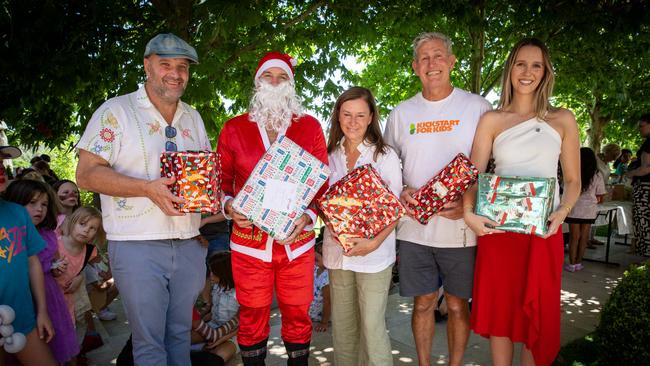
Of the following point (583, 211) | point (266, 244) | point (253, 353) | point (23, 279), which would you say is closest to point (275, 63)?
point (266, 244)

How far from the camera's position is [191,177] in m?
2.24

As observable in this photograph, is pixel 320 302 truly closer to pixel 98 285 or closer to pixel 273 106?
pixel 98 285

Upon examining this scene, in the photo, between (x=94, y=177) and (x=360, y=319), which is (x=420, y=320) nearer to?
(x=360, y=319)

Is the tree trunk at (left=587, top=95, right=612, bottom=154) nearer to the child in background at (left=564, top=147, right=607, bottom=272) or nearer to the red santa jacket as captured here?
the child in background at (left=564, top=147, right=607, bottom=272)

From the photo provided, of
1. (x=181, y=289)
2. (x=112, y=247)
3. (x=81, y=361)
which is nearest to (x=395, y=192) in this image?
(x=181, y=289)

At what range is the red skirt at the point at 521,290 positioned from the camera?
2686 millimetres

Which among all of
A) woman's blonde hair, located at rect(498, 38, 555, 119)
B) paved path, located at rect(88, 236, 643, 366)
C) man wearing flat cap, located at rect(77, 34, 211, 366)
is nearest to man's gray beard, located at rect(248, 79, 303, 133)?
man wearing flat cap, located at rect(77, 34, 211, 366)

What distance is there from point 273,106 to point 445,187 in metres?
1.22

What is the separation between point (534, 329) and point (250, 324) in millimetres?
1825

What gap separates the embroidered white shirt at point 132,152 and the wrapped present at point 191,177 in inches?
9.5

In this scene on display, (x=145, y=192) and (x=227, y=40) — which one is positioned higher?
(x=227, y=40)

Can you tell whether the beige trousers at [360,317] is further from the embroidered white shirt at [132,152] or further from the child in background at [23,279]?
the child in background at [23,279]

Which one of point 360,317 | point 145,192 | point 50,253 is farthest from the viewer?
point 50,253

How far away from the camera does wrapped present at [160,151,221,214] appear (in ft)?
7.33
